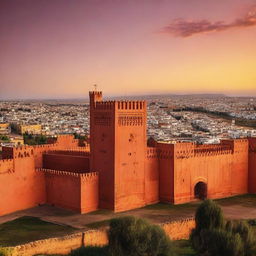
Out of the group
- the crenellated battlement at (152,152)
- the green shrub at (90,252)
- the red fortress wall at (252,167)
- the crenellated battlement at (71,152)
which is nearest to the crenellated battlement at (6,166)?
the crenellated battlement at (71,152)

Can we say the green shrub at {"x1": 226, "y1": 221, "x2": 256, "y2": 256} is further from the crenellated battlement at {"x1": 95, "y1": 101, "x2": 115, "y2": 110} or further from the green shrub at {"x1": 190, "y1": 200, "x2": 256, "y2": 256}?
the crenellated battlement at {"x1": 95, "y1": 101, "x2": 115, "y2": 110}

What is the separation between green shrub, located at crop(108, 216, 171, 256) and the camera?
16359 millimetres

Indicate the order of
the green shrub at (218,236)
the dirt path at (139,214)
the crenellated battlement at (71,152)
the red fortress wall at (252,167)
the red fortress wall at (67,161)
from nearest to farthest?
the green shrub at (218,236)
the dirt path at (139,214)
the red fortress wall at (67,161)
the crenellated battlement at (71,152)
the red fortress wall at (252,167)

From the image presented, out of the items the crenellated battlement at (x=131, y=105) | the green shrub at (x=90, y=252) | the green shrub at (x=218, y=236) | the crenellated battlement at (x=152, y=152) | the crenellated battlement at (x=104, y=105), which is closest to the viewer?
the green shrub at (x=90, y=252)

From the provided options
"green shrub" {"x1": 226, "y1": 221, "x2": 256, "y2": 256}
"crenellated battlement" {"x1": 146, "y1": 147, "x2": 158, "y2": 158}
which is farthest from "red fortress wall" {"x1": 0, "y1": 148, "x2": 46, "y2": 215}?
"green shrub" {"x1": 226, "y1": 221, "x2": 256, "y2": 256}

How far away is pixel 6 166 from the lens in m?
24.7

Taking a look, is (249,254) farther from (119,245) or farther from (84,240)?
(84,240)

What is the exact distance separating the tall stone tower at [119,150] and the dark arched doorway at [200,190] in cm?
396

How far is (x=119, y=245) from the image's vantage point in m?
16.4

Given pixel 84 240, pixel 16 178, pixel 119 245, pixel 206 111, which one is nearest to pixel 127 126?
pixel 16 178

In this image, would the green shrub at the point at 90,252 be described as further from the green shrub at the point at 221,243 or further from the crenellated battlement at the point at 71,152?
the crenellated battlement at the point at 71,152

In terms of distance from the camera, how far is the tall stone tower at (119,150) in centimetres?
2538

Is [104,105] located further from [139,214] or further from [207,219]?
[207,219]

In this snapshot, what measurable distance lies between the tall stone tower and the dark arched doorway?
3.96 meters
